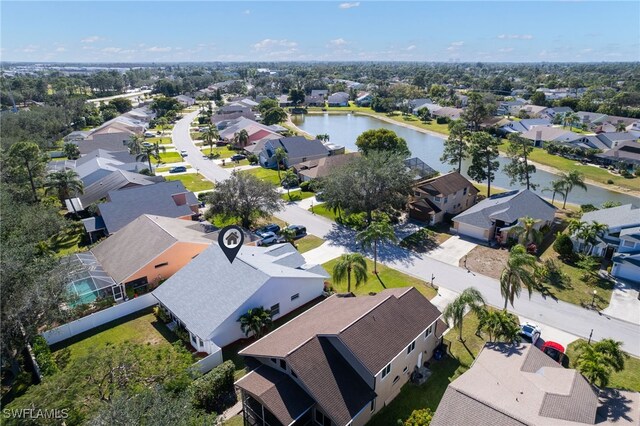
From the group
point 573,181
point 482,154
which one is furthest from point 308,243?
point 573,181

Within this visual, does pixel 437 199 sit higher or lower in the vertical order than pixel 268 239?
higher

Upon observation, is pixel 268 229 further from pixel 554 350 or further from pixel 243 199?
pixel 554 350

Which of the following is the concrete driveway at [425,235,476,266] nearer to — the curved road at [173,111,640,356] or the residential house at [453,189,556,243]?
the curved road at [173,111,640,356]

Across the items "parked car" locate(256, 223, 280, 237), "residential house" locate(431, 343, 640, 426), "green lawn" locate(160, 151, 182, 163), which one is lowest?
"parked car" locate(256, 223, 280, 237)

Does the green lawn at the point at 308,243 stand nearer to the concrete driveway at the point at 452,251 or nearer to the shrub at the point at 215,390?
the concrete driveway at the point at 452,251

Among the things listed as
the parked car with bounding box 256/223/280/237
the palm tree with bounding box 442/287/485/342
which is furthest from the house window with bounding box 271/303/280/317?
the parked car with bounding box 256/223/280/237

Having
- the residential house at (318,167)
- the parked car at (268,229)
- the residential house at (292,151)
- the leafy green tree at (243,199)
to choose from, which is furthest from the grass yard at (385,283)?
the residential house at (292,151)
